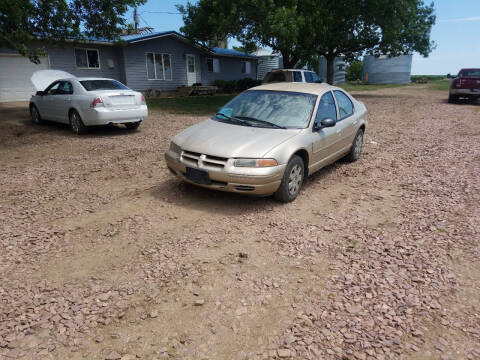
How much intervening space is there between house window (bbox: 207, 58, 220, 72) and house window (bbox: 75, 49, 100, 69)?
29.8ft

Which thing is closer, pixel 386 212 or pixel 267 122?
pixel 386 212

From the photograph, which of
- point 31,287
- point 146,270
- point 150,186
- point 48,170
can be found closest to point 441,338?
point 146,270

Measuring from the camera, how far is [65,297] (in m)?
2.99

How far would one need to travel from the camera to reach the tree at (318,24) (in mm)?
15734

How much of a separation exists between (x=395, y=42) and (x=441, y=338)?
2241 cm

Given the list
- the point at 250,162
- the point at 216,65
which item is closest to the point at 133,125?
the point at 250,162

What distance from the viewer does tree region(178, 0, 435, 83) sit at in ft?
51.6

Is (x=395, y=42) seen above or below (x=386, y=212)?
above

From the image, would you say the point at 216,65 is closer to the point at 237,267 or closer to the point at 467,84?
the point at 467,84

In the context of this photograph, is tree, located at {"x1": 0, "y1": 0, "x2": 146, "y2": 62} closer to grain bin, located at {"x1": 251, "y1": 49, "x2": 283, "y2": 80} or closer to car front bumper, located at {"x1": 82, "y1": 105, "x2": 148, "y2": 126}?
car front bumper, located at {"x1": 82, "y1": 105, "x2": 148, "y2": 126}

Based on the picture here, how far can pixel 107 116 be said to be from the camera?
9008mm

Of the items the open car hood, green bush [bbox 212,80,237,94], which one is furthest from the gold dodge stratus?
green bush [bbox 212,80,237,94]

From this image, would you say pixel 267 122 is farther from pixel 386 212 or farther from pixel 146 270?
pixel 146 270

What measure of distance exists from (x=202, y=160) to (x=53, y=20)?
27.3ft
